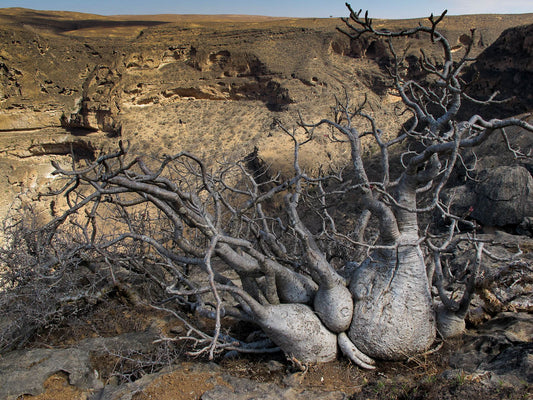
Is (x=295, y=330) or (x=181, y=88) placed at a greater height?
(x=181, y=88)

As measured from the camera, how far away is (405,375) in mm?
3197

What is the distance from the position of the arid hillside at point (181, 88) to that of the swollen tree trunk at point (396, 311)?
12170 millimetres

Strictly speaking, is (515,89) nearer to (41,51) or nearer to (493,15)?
(493,15)

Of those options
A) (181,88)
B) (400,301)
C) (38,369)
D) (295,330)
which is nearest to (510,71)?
(400,301)

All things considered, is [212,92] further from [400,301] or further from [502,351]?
[502,351]

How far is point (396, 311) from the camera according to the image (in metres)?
3.42

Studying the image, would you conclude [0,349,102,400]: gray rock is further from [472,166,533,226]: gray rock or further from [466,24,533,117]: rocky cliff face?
[466,24,533,117]: rocky cliff face

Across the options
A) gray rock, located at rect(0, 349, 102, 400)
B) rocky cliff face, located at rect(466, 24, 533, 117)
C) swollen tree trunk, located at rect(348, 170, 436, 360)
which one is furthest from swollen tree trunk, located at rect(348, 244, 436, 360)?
rocky cliff face, located at rect(466, 24, 533, 117)

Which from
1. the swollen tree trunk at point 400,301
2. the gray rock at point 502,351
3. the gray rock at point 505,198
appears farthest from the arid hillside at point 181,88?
the gray rock at point 502,351

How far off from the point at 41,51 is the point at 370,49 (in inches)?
632

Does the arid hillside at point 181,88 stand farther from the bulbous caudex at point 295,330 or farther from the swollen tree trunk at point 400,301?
the bulbous caudex at point 295,330

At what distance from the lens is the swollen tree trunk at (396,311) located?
338 cm

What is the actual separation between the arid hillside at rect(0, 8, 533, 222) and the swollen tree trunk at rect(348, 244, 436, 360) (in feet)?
39.9

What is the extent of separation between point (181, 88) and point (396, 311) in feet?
59.8
